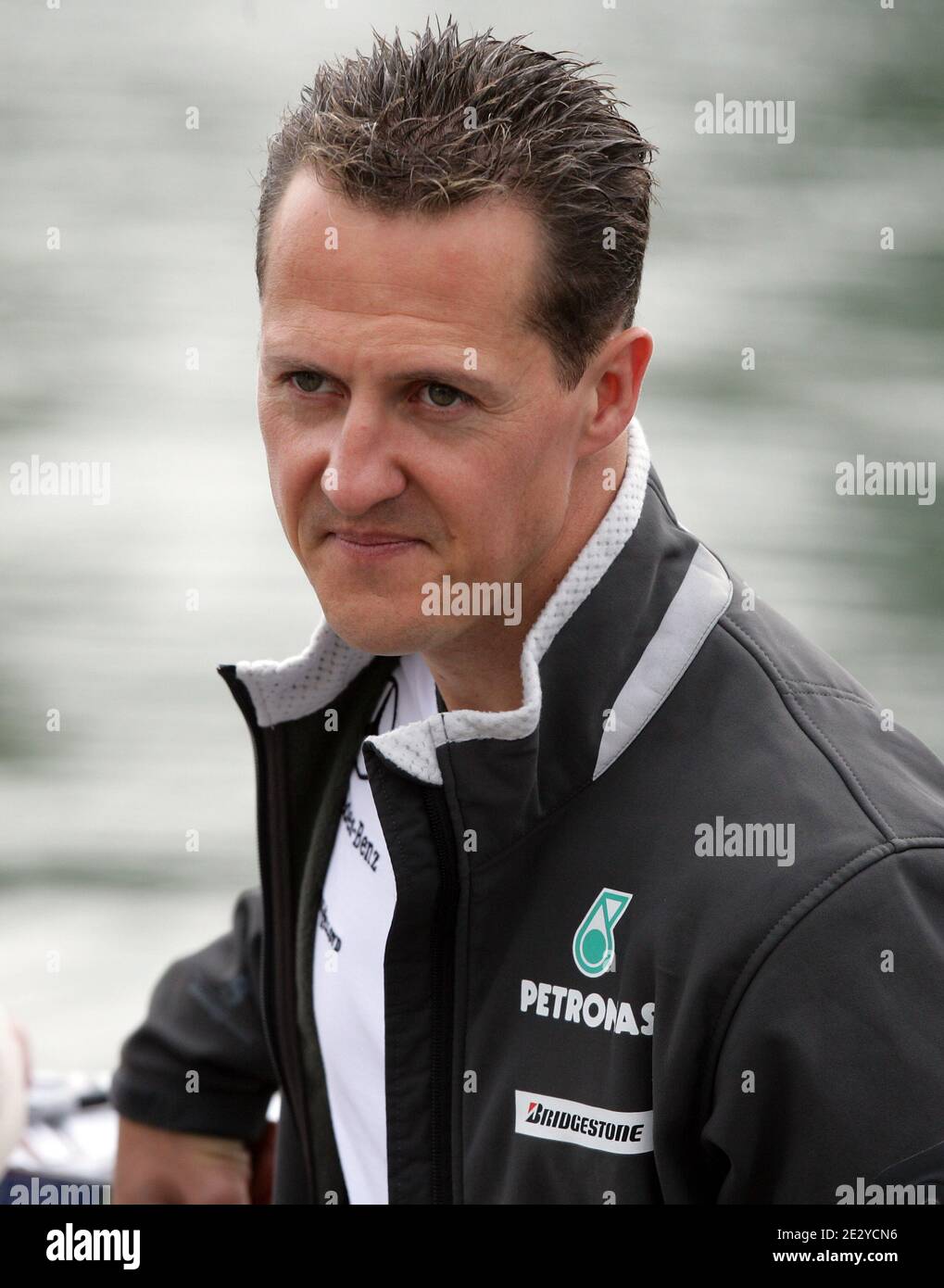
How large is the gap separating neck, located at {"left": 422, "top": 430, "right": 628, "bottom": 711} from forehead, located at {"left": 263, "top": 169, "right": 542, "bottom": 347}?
17cm

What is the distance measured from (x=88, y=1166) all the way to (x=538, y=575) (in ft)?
3.69

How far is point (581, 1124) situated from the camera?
1459 mm

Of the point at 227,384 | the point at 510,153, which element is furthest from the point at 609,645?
the point at 227,384

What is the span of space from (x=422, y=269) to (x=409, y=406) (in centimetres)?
11

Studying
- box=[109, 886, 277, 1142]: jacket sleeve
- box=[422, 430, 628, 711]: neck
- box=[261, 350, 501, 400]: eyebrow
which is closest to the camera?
box=[261, 350, 501, 400]: eyebrow

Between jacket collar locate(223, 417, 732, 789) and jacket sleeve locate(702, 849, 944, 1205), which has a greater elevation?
jacket collar locate(223, 417, 732, 789)

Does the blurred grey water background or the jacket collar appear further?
the blurred grey water background

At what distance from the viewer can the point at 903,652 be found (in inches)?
155

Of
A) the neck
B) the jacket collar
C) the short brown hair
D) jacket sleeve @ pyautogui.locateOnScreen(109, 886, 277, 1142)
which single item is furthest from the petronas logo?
jacket sleeve @ pyautogui.locateOnScreen(109, 886, 277, 1142)

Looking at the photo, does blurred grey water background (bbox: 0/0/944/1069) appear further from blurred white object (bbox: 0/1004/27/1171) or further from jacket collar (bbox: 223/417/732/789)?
jacket collar (bbox: 223/417/732/789)

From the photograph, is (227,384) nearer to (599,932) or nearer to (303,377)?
(303,377)

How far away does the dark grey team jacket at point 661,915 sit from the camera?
4.36 ft

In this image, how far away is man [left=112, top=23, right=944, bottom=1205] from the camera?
4.41 feet
